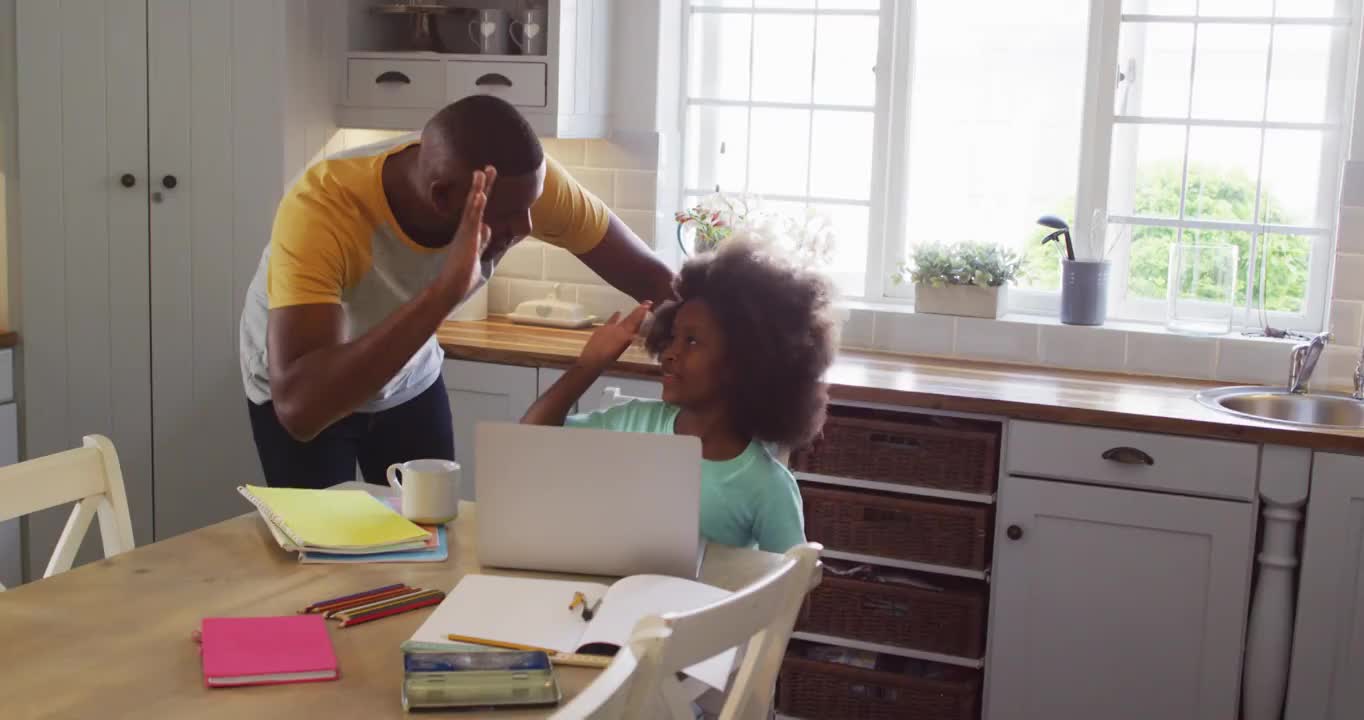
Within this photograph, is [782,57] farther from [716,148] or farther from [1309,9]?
[1309,9]

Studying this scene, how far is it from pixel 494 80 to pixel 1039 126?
1378 mm

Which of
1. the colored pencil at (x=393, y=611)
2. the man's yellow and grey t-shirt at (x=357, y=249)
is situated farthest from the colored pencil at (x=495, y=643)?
the man's yellow and grey t-shirt at (x=357, y=249)

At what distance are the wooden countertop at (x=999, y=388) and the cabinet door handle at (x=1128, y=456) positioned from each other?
5 cm

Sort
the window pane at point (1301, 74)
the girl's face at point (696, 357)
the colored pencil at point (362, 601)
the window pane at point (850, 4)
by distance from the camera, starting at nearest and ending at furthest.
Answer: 1. the colored pencil at point (362, 601)
2. the girl's face at point (696, 357)
3. the window pane at point (1301, 74)
4. the window pane at point (850, 4)

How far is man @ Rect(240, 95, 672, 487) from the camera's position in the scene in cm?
204

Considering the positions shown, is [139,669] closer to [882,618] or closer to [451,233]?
[451,233]

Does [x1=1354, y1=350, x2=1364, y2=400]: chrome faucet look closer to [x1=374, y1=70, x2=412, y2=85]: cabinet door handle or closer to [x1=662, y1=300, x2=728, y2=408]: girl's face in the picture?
[x1=662, y1=300, x2=728, y2=408]: girl's face

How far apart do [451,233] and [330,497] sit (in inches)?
20.6

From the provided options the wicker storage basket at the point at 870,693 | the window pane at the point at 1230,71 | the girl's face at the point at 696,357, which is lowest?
the wicker storage basket at the point at 870,693

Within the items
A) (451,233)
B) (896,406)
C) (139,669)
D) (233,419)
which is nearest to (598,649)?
(139,669)

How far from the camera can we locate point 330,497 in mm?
2090

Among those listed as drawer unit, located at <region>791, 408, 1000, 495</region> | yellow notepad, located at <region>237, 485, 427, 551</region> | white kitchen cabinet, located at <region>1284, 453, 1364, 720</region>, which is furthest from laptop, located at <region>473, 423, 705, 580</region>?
white kitchen cabinet, located at <region>1284, 453, 1364, 720</region>

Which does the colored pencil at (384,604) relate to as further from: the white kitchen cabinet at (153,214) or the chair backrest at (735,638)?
the white kitchen cabinet at (153,214)

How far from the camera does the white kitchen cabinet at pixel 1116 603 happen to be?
9.52 ft
